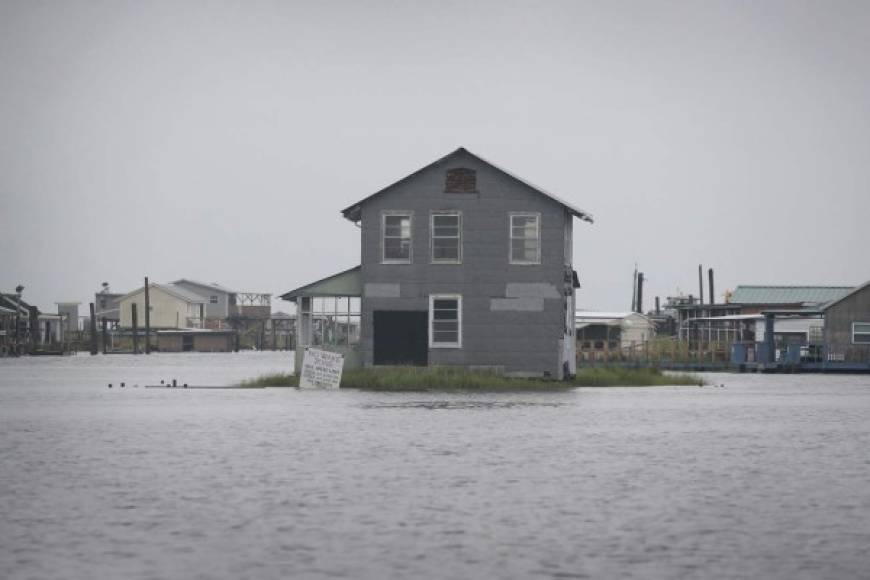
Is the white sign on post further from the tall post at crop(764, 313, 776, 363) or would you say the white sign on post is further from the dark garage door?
the tall post at crop(764, 313, 776, 363)

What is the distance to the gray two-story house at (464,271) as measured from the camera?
49.7 meters

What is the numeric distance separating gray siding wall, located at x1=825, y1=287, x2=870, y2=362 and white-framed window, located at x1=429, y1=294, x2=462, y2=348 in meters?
40.0

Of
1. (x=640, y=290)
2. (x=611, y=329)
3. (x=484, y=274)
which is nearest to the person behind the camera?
(x=484, y=274)

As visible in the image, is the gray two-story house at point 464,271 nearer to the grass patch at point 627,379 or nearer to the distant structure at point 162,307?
the grass patch at point 627,379

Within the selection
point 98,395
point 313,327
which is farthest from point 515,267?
point 98,395

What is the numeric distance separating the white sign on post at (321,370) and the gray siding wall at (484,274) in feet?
7.86

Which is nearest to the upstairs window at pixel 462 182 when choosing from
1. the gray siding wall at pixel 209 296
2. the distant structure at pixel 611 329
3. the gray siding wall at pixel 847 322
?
the gray siding wall at pixel 847 322

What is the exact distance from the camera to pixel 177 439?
89.1 feet

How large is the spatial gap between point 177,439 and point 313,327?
86.8 ft

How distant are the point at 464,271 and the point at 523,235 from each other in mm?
2320

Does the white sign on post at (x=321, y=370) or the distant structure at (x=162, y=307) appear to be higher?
the distant structure at (x=162, y=307)

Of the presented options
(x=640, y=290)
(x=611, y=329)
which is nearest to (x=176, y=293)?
(x=640, y=290)

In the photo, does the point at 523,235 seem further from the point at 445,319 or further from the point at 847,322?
the point at 847,322

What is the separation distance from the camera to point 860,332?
84125 mm
